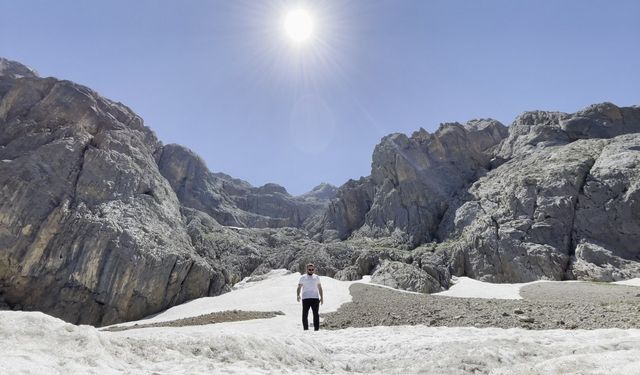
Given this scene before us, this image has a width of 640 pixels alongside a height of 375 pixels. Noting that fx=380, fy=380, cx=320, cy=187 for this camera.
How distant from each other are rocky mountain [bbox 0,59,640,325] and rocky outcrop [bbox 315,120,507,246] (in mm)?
416

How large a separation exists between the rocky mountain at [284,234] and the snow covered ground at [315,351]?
126 feet

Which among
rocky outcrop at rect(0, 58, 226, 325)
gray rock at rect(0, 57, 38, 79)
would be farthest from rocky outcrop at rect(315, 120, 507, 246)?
gray rock at rect(0, 57, 38, 79)

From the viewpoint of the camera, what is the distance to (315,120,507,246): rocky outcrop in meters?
79.8

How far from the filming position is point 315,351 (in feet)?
38.0

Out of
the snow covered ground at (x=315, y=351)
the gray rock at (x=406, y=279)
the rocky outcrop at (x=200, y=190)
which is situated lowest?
the snow covered ground at (x=315, y=351)

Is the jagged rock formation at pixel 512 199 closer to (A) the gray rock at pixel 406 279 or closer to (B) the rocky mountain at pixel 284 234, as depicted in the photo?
(B) the rocky mountain at pixel 284 234

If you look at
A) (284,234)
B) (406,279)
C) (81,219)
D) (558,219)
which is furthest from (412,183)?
(81,219)

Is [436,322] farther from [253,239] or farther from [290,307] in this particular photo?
[253,239]

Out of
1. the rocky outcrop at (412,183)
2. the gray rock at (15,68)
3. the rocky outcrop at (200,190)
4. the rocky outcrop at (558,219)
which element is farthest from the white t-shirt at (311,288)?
the gray rock at (15,68)

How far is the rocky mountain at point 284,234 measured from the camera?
45.0m

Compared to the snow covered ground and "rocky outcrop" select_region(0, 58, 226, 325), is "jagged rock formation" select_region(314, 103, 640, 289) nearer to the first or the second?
"rocky outcrop" select_region(0, 58, 226, 325)

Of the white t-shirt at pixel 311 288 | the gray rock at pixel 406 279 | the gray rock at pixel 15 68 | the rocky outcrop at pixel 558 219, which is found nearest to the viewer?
the white t-shirt at pixel 311 288

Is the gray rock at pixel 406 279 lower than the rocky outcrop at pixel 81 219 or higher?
lower

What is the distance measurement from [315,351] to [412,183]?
75253mm
